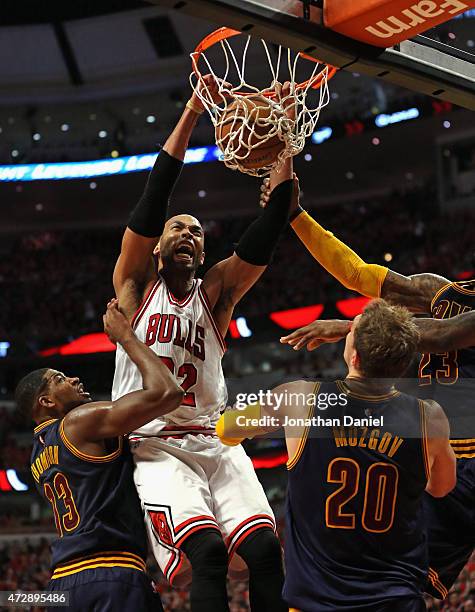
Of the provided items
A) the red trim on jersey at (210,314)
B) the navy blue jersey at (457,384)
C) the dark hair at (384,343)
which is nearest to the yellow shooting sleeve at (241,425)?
the dark hair at (384,343)

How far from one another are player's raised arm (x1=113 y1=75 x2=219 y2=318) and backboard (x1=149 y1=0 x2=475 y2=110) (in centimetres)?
99

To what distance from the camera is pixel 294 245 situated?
2305 cm

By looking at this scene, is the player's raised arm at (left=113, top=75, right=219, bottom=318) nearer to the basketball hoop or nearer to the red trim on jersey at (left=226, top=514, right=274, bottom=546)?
the basketball hoop

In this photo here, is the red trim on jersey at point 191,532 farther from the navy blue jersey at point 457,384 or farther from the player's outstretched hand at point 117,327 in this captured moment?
the navy blue jersey at point 457,384

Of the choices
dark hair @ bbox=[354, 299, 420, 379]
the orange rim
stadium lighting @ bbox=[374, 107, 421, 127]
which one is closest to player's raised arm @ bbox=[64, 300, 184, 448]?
dark hair @ bbox=[354, 299, 420, 379]

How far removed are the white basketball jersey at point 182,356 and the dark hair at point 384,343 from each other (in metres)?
1.15

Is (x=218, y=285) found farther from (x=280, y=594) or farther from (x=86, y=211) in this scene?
(x=86, y=211)

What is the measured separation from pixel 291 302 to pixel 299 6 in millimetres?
16891

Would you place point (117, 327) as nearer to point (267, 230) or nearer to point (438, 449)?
point (267, 230)

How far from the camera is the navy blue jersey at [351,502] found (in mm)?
3275

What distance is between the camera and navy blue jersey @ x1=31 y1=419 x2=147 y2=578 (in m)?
4.04

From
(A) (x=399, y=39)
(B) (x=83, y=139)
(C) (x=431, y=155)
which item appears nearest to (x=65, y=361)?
(B) (x=83, y=139)

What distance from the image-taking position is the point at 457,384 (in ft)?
14.9

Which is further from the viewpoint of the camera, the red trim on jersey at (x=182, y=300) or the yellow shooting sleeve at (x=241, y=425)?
the red trim on jersey at (x=182, y=300)
